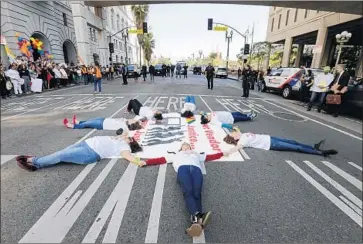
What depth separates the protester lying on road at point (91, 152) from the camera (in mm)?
3268

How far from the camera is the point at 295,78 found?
12.3 metres

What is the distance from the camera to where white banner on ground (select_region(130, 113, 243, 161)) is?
4480mm

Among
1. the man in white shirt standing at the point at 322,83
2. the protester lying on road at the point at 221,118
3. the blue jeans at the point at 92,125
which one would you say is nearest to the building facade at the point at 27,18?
the blue jeans at the point at 92,125

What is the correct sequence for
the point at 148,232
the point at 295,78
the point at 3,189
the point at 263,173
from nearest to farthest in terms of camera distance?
the point at 3,189, the point at 148,232, the point at 263,173, the point at 295,78

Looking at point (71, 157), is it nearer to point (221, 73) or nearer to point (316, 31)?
point (316, 31)

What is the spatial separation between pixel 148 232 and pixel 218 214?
2.89ft

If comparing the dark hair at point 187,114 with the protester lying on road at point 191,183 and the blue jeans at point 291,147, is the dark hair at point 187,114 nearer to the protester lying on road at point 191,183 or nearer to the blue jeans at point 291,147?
the blue jeans at point 291,147

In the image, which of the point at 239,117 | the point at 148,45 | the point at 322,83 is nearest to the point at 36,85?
the point at 239,117

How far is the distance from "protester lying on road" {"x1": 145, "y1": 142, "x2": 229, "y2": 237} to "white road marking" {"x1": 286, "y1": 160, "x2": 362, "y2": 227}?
1572 mm

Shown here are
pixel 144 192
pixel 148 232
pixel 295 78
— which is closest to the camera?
pixel 148 232

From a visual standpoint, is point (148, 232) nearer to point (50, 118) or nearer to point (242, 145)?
point (242, 145)

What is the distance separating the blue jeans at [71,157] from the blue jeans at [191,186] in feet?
5.54

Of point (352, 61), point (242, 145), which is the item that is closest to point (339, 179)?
point (242, 145)

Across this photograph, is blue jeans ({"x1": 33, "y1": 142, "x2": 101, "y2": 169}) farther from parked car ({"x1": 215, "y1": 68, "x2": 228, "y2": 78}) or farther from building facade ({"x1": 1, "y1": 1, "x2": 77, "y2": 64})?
parked car ({"x1": 215, "y1": 68, "x2": 228, "y2": 78})
